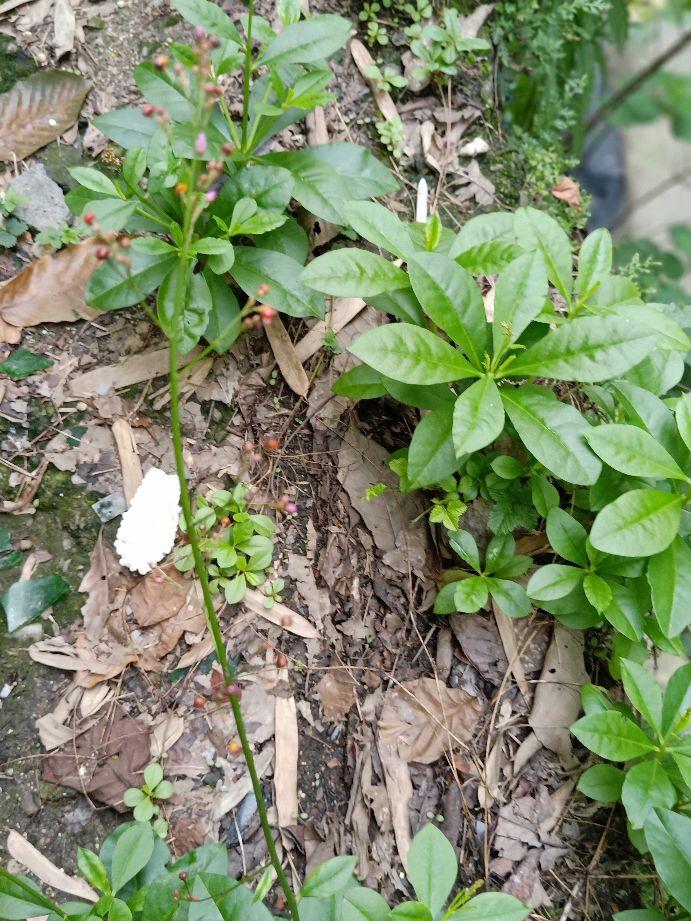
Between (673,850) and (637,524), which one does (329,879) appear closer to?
(673,850)

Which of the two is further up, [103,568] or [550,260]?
[550,260]

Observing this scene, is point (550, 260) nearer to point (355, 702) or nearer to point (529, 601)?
point (529, 601)

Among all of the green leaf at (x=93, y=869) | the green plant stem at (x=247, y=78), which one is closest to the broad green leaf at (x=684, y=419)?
the green plant stem at (x=247, y=78)

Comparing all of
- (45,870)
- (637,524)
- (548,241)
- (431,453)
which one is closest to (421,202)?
(548,241)

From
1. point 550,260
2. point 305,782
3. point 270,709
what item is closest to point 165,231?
point 550,260

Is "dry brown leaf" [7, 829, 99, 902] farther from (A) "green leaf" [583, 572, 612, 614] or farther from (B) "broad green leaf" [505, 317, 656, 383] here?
(B) "broad green leaf" [505, 317, 656, 383]
